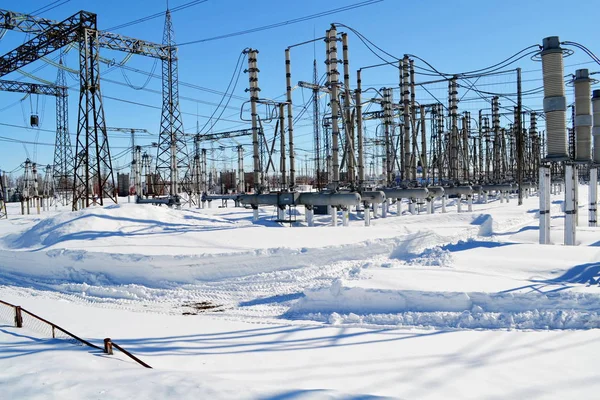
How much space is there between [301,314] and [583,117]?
11.5 meters

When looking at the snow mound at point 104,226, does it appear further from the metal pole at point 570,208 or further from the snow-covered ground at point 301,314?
the metal pole at point 570,208

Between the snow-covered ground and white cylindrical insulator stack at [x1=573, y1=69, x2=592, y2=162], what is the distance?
2.45m

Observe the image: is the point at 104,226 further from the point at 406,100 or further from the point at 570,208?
the point at 406,100

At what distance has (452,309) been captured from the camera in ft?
25.6

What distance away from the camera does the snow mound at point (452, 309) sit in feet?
23.5

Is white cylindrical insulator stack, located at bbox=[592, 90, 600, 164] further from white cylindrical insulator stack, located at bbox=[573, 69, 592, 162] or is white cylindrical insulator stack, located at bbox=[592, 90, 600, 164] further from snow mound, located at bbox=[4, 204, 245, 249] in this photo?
snow mound, located at bbox=[4, 204, 245, 249]

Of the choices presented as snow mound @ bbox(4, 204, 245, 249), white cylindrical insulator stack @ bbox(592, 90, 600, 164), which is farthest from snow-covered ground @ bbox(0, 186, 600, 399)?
white cylindrical insulator stack @ bbox(592, 90, 600, 164)

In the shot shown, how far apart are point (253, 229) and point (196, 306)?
5765 millimetres

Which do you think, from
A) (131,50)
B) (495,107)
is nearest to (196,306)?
(131,50)

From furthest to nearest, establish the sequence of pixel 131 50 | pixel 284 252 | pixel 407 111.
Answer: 1. pixel 131 50
2. pixel 407 111
3. pixel 284 252

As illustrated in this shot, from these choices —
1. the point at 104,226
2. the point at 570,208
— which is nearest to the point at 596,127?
the point at 570,208

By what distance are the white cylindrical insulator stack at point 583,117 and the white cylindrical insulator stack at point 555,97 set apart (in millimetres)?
3148

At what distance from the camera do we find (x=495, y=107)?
37094 mm

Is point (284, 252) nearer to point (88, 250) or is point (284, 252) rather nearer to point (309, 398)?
point (88, 250)
